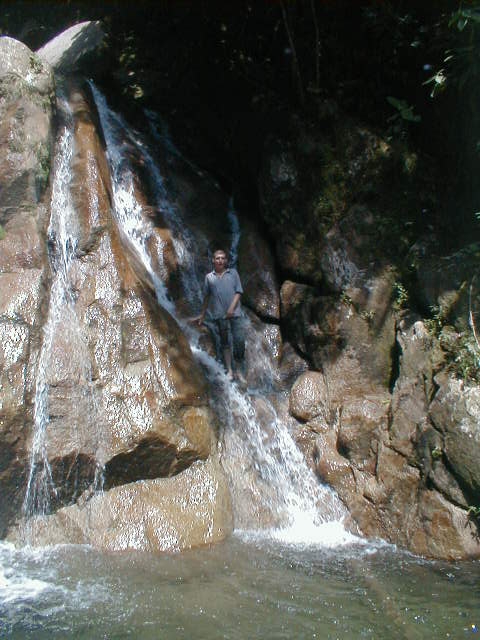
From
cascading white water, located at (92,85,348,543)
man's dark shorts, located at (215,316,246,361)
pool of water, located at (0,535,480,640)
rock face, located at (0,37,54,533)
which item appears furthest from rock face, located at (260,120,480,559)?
rock face, located at (0,37,54,533)

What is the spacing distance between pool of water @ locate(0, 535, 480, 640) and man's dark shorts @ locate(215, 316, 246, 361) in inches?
104

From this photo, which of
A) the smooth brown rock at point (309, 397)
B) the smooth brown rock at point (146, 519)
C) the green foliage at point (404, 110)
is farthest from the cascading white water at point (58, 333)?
the green foliage at point (404, 110)

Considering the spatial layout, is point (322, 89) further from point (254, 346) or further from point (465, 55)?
point (254, 346)

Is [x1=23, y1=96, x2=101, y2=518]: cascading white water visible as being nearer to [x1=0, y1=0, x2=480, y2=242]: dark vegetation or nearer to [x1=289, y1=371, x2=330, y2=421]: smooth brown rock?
[x1=289, y1=371, x2=330, y2=421]: smooth brown rock

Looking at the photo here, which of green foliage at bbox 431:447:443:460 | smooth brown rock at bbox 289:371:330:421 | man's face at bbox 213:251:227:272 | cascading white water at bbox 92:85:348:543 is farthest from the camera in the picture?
man's face at bbox 213:251:227:272

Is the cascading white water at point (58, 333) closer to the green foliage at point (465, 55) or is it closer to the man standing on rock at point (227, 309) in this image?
the man standing on rock at point (227, 309)

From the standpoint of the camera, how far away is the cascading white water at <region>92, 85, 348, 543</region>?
605 cm

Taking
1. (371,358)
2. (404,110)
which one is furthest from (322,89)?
(371,358)

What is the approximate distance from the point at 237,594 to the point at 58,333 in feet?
10.9

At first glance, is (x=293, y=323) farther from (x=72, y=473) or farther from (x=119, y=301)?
(x=72, y=473)

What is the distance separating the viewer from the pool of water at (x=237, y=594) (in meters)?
3.93

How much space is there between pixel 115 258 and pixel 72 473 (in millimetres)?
2533

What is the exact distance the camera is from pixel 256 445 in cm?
668

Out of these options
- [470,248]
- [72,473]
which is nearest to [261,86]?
[470,248]
